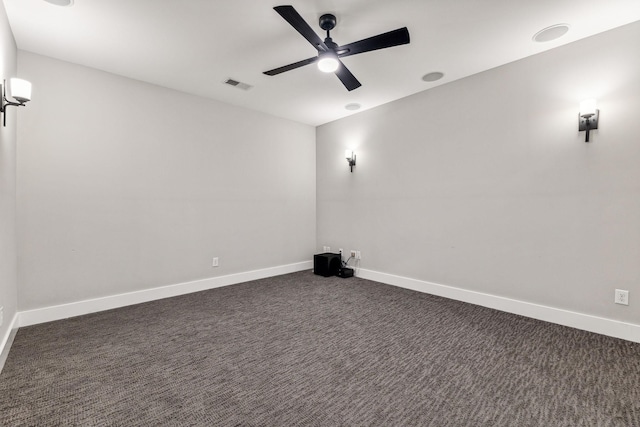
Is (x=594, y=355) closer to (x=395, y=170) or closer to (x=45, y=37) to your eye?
(x=395, y=170)

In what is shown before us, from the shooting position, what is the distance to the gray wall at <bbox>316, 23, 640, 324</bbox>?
8.28 feet

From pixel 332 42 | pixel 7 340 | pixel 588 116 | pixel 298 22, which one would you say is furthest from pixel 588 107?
pixel 7 340

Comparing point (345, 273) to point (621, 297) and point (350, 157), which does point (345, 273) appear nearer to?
point (350, 157)

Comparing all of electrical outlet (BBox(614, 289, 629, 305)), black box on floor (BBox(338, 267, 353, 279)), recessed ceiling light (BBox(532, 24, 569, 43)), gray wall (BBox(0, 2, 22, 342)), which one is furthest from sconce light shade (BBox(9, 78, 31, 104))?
electrical outlet (BBox(614, 289, 629, 305))

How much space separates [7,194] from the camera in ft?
7.87

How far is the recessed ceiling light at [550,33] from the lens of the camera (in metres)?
2.46

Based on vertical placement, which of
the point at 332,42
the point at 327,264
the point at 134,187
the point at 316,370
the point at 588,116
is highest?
the point at 332,42

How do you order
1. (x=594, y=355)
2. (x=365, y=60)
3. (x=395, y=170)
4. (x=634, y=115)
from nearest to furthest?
(x=594, y=355), (x=634, y=115), (x=365, y=60), (x=395, y=170)

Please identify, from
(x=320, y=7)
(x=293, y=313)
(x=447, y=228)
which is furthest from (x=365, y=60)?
(x=293, y=313)

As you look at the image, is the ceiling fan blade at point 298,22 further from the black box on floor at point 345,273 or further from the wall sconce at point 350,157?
the black box on floor at point 345,273

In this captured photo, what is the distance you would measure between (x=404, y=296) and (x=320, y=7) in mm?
3181

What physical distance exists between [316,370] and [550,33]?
11.1 feet

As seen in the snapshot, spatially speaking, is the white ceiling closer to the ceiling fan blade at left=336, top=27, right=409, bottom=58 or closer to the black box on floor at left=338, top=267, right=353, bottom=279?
the ceiling fan blade at left=336, top=27, right=409, bottom=58

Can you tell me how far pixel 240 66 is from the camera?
123 inches
